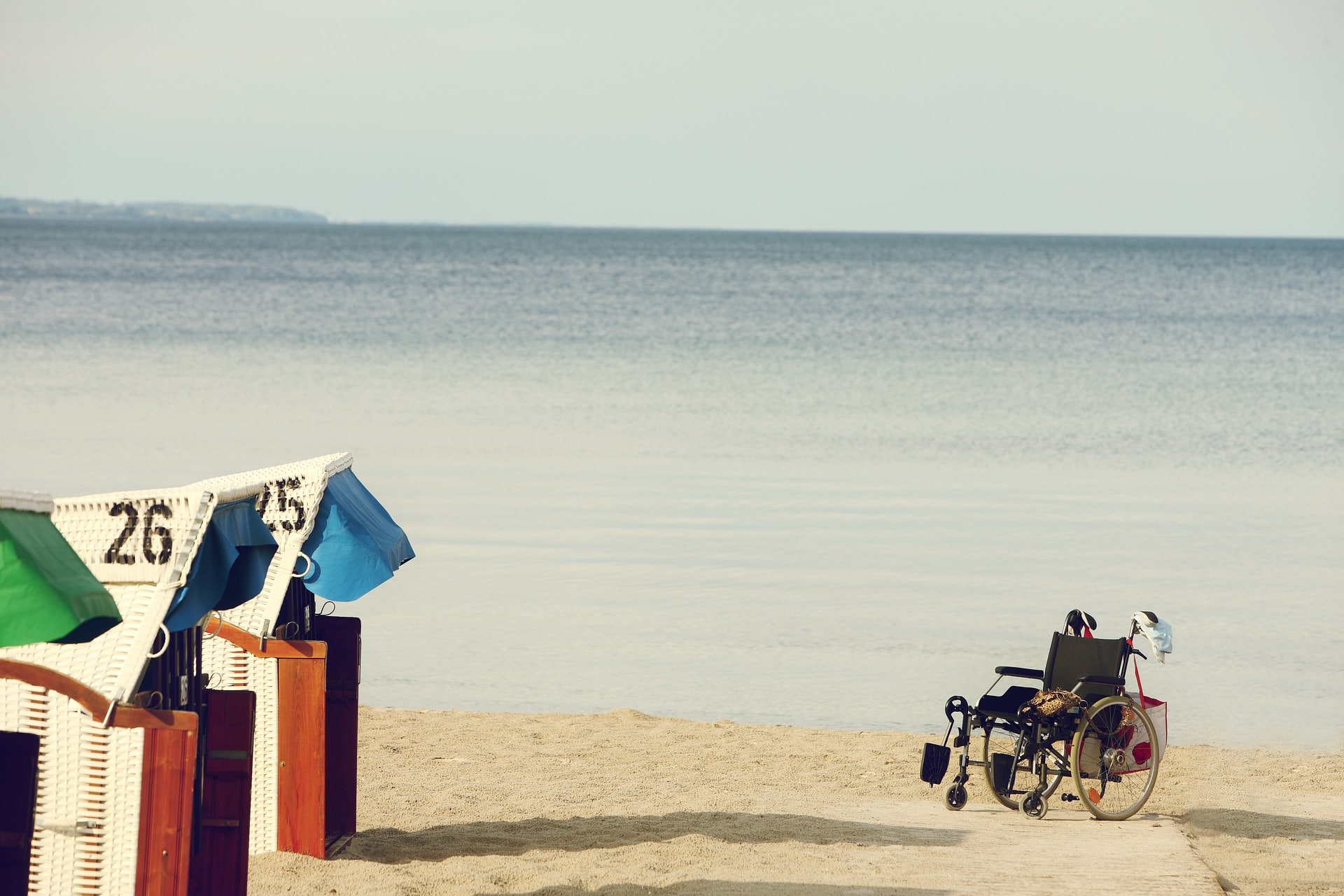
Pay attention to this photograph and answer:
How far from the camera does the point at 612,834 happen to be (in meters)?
6.83

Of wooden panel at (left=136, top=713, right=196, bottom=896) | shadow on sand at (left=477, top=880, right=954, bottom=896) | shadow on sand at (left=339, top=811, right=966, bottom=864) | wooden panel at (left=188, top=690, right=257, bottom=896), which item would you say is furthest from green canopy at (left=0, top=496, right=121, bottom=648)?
shadow on sand at (left=339, top=811, right=966, bottom=864)

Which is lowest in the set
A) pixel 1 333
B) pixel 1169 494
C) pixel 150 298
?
pixel 1169 494

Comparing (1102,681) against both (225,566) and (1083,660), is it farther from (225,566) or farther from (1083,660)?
(225,566)

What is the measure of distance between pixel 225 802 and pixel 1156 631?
440 cm

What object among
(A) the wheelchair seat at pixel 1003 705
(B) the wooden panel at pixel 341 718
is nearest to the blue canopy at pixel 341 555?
(B) the wooden panel at pixel 341 718

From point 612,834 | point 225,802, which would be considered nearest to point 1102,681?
point 612,834

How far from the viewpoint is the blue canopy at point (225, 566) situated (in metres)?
4.55

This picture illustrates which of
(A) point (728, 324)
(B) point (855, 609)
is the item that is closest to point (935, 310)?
(A) point (728, 324)

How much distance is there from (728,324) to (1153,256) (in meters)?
81.7

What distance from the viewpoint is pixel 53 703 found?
15.3ft

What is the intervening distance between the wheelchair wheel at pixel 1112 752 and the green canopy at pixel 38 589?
489 cm

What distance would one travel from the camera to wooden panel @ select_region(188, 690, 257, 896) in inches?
201

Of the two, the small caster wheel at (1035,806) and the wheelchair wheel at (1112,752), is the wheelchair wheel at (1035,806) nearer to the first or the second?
the small caster wheel at (1035,806)

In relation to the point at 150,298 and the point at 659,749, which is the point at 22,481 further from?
the point at 150,298
